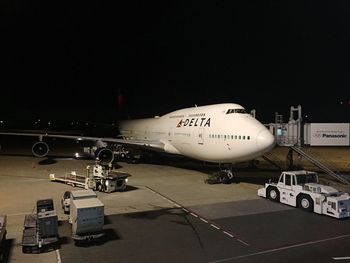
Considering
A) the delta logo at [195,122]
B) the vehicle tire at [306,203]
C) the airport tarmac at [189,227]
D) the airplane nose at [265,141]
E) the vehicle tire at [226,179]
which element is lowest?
the airport tarmac at [189,227]

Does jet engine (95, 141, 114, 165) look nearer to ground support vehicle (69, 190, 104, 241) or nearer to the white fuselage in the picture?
the white fuselage

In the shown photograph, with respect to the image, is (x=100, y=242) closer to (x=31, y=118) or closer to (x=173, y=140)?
(x=173, y=140)

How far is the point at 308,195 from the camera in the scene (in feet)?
53.3

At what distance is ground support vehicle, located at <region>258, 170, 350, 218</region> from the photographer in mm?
15125

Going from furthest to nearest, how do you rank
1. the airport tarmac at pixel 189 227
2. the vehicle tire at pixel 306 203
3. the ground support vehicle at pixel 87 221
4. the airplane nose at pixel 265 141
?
1. the airplane nose at pixel 265 141
2. the vehicle tire at pixel 306 203
3. the ground support vehicle at pixel 87 221
4. the airport tarmac at pixel 189 227

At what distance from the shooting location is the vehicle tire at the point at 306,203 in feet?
52.5

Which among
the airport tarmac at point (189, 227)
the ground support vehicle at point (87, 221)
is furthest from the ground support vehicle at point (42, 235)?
the ground support vehicle at point (87, 221)

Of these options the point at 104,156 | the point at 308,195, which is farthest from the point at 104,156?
the point at 308,195

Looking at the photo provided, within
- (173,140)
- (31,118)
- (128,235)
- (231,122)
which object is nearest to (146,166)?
(173,140)

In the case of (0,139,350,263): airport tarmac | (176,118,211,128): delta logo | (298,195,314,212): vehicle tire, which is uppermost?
(176,118,211,128): delta logo

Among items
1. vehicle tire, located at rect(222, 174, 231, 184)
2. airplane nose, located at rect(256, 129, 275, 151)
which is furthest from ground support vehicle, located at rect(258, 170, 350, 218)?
vehicle tire, located at rect(222, 174, 231, 184)

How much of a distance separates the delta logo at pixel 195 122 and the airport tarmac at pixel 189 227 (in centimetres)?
370

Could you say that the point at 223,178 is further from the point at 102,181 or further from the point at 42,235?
the point at 42,235

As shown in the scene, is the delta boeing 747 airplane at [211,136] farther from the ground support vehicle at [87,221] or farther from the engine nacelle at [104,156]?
the ground support vehicle at [87,221]
